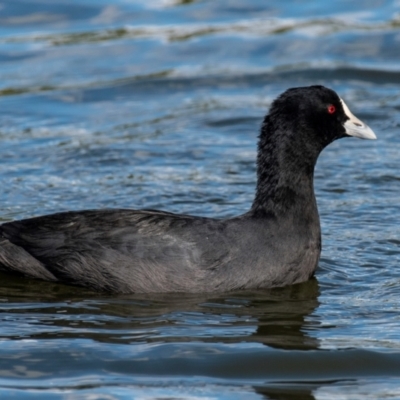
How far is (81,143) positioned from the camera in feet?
41.9

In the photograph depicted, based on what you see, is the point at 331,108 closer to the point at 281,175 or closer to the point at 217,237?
the point at 281,175

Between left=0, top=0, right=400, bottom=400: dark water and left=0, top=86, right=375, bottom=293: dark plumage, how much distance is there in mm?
164

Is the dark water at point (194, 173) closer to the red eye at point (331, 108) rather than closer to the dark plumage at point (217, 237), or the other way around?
the dark plumage at point (217, 237)

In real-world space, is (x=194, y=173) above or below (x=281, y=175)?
below

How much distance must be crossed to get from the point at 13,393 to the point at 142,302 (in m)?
1.83

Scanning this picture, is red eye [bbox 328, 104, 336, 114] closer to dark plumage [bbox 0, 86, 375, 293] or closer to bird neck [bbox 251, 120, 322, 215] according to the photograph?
dark plumage [bbox 0, 86, 375, 293]

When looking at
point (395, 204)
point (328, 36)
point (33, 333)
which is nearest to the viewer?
point (33, 333)

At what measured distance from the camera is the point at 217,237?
864 cm

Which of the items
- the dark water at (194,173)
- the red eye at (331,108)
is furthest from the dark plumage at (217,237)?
the dark water at (194,173)

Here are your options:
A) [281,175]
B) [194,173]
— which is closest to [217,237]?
[281,175]

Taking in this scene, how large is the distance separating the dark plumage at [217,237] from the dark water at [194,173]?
164 mm

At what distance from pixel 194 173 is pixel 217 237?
10.6 ft

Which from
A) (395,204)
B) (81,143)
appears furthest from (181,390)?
(81,143)

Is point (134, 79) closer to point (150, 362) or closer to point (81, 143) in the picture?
point (81, 143)
